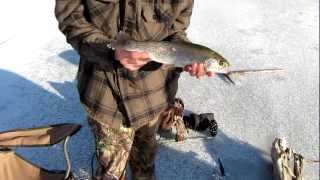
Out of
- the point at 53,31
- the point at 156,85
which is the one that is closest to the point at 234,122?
the point at 156,85

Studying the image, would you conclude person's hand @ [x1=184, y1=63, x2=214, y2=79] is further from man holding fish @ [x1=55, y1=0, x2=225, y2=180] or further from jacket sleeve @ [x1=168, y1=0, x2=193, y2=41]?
jacket sleeve @ [x1=168, y1=0, x2=193, y2=41]

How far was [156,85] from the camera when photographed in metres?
2.11

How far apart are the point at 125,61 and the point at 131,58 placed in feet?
0.09

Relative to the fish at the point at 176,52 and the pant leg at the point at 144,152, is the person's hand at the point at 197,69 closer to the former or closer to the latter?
the fish at the point at 176,52

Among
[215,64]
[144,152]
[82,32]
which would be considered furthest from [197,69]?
[144,152]

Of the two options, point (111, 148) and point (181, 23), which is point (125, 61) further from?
point (111, 148)

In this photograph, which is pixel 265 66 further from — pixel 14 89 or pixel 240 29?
pixel 14 89

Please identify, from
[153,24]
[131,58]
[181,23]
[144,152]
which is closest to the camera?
[131,58]

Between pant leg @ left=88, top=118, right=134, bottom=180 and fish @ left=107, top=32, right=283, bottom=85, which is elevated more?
fish @ left=107, top=32, right=283, bottom=85

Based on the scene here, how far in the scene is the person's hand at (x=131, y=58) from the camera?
5.96 ft

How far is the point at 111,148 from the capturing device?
85.9 inches

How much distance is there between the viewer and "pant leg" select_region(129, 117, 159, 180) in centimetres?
228

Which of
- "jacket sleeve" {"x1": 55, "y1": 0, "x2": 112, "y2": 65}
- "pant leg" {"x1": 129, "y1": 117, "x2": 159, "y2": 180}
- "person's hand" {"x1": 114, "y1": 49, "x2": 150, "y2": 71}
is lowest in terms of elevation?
"pant leg" {"x1": 129, "y1": 117, "x2": 159, "y2": 180}

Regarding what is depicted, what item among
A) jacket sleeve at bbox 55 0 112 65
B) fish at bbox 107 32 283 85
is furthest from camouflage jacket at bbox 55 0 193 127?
fish at bbox 107 32 283 85
